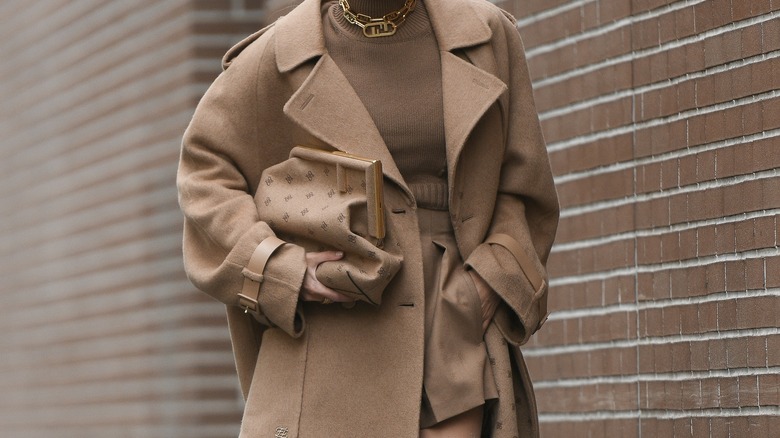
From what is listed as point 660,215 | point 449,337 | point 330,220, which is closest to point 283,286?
point 330,220

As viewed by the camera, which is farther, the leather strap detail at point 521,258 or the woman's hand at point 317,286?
the leather strap detail at point 521,258

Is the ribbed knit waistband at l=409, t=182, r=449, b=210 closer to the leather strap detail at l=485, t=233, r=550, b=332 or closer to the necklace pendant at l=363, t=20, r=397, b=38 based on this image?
the leather strap detail at l=485, t=233, r=550, b=332

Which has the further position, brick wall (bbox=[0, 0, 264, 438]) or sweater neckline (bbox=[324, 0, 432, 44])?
brick wall (bbox=[0, 0, 264, 438])

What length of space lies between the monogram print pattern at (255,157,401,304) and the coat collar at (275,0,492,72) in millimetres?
306

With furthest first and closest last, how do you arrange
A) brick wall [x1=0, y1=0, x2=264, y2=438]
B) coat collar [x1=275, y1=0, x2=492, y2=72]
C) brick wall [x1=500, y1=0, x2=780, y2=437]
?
brick wall [x1=0, y1=0, x2=264, y2=438] → brick wall [x1=500, y1=0, x2=780, y2=437] → coat collar [x1=275, y1=0, x2=492, y2=72]

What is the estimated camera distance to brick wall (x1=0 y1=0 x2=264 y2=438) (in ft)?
36.7

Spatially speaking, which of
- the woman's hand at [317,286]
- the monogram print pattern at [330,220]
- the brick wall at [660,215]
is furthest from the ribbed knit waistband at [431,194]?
the brick wall at [660,215]

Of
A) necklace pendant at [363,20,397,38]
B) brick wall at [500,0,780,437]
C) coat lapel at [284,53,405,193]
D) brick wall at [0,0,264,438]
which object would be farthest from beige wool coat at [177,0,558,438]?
brick wall at [0,0,264,438]

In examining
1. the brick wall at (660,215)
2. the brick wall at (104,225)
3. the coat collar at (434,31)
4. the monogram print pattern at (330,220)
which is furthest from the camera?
the brick wall at (104,225)

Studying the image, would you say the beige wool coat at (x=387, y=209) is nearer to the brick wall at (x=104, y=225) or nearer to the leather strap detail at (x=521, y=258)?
the leather strap detail at (x=521, y=258)

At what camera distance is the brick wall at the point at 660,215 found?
570 centimetres

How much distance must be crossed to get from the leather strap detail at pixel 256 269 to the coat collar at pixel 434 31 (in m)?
0.52

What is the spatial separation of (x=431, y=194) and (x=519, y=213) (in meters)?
0.28

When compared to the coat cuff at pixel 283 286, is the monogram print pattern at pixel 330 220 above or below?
above
